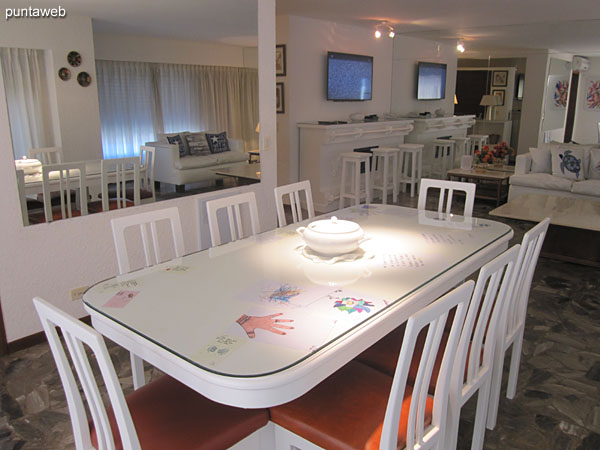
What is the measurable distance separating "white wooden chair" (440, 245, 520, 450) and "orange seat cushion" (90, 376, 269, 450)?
66 centimetres

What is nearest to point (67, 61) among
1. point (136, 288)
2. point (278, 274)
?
point (136, 288)

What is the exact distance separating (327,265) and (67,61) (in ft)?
6.45

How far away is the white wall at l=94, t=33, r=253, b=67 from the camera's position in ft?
9.84

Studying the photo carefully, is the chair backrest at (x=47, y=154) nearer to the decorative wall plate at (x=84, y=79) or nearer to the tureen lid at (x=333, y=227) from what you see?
the decorative wall plate at (x=84, y=79)

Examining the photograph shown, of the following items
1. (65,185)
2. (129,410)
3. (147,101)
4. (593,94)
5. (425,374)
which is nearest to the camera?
(425,374)

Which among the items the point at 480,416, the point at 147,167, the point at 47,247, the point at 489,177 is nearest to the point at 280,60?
the point at 489,177

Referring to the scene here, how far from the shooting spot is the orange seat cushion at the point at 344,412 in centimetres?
147

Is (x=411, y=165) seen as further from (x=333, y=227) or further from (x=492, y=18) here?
(x=333, y=227)

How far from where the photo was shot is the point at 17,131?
2641 millimetres

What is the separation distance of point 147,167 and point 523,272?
7.94ft

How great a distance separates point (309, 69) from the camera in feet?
20.2

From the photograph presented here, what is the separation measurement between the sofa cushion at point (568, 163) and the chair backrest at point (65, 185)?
17.3 ft

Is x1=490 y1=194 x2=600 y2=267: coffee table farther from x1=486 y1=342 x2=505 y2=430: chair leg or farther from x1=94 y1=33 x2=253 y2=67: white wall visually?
x1=94 y1=33 x2=253 y2=67: white wall

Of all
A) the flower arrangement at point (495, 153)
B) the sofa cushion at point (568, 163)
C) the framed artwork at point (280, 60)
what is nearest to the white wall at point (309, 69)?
the framed artwork at point (280, 60)
